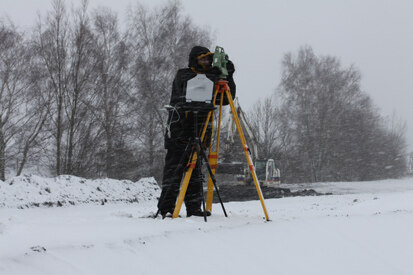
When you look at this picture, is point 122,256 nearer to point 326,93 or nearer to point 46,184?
point 46,184

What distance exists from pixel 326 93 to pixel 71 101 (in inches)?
1039

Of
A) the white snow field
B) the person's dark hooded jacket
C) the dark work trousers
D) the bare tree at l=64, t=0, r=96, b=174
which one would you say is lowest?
the white snow field

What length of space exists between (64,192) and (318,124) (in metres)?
31.9

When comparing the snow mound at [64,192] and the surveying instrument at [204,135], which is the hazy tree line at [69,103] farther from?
the surveying instrument at [204,135]

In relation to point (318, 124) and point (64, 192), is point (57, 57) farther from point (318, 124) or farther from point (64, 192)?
point (318, 124)

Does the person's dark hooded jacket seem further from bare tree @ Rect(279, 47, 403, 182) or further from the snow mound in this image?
bare tree @ Rect(279, 47, 403, 182)

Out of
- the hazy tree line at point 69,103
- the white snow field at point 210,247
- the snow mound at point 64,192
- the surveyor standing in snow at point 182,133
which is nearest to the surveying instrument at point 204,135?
the surveyor standing in snow at point 182,133

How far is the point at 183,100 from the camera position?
3.55 m

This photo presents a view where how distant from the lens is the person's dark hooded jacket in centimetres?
360

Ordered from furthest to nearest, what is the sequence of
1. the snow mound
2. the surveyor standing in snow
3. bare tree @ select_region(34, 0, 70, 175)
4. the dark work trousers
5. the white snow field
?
1. bare tree @ select_region(34, 0, 70, 175)
2. the snow mound
3. the dark work trousers
4. the surveyor standing in snow
5. the white snow field

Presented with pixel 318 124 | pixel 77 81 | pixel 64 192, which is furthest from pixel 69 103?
pixel 318 124

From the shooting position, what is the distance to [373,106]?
42.1 metres

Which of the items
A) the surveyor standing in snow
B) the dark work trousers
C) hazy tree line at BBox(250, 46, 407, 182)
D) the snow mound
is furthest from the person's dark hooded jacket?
hazy tree line at BBox(250, 46, 407, 182)

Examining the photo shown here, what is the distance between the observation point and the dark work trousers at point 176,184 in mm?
3867
